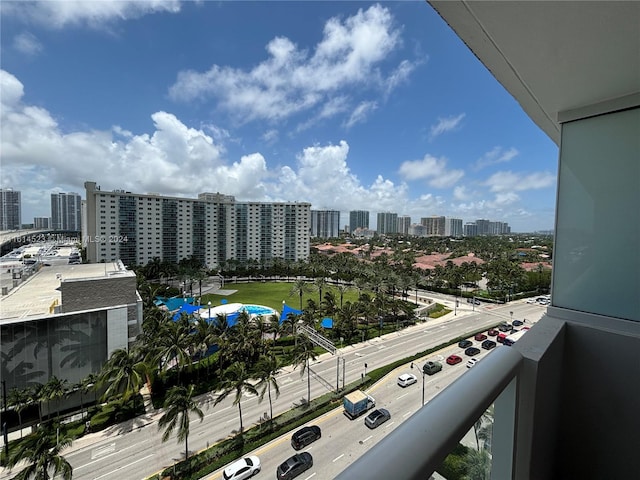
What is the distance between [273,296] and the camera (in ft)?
74.7

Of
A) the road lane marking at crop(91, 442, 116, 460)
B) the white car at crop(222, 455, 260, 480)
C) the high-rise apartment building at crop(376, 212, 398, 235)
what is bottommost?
the road lane marking at crop(91, 442, 116, 460)

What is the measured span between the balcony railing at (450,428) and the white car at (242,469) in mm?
6900

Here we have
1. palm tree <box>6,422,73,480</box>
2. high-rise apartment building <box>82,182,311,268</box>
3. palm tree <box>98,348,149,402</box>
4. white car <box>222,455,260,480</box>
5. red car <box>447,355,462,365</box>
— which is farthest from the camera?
high-rise apartment building <box>82,182,311,268</box>

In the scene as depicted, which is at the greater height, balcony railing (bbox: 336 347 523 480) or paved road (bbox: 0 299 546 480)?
balcony railing (bbox: 336 347 523 480)

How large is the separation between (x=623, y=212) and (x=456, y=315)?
18.4 metres

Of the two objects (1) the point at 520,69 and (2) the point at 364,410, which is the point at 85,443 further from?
(1) the point at 520,69

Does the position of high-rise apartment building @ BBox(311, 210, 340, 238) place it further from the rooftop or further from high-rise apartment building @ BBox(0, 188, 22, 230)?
the rooftop

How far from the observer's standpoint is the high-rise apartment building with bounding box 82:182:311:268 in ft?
92.1

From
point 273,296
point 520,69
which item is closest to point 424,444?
point 520,69

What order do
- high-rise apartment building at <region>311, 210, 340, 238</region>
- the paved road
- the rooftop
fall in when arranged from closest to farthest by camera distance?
1. the paved road
2. the rooftop
3. high-rise apartment building at <region>311, 210, 340, 238</region>

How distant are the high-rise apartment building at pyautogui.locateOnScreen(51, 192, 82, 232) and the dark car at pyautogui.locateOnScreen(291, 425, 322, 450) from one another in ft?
273

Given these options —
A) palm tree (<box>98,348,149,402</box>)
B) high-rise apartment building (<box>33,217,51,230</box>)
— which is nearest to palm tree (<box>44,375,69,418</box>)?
palm tree (<box>98,348,149,402</box>)

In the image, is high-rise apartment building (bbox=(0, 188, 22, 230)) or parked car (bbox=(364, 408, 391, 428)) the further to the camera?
high-rise apartment building (bbox=(0, 188, 22, 230))

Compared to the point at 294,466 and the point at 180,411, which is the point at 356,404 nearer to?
the point at 294,466
